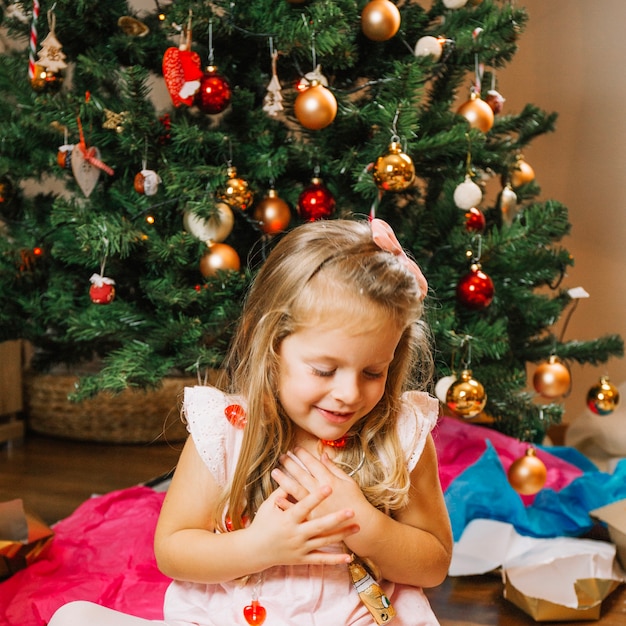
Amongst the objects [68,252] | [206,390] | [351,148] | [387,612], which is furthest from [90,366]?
[387,612]

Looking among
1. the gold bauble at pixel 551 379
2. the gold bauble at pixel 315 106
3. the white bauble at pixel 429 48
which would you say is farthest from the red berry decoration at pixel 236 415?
the gold bauble at pixel 551 379

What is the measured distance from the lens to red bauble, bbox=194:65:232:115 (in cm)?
130

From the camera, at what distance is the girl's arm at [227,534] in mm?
797

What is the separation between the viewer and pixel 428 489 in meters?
0.94

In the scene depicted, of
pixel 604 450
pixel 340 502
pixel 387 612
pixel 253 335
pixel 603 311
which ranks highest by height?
pixel 253 335

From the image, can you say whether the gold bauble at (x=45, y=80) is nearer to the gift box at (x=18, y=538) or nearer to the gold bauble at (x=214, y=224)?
the gold bauble at (x=214, y=224)

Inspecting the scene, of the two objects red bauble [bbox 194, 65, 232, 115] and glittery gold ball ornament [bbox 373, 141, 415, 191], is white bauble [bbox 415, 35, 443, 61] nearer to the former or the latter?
glittery gold ball ornament [bbox 373, 141, 415, 191]

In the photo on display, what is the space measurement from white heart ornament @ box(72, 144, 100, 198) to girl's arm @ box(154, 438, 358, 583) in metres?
0.67

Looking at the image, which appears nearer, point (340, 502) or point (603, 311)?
point (340, 502)

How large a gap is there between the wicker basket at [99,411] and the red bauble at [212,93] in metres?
0.92

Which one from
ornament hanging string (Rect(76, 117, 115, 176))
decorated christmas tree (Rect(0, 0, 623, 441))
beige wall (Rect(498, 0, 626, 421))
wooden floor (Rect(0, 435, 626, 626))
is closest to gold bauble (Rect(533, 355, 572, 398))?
decorated christmas tree (Rect(0, 0, 623, 441))

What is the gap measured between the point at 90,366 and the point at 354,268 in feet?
5.29

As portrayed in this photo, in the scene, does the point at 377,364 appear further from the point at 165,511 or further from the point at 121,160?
the point at 121,160

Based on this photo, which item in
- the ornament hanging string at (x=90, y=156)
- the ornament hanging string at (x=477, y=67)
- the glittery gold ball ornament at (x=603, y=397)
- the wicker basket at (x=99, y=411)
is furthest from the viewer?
the wicker basket at (x=99, y=411)
